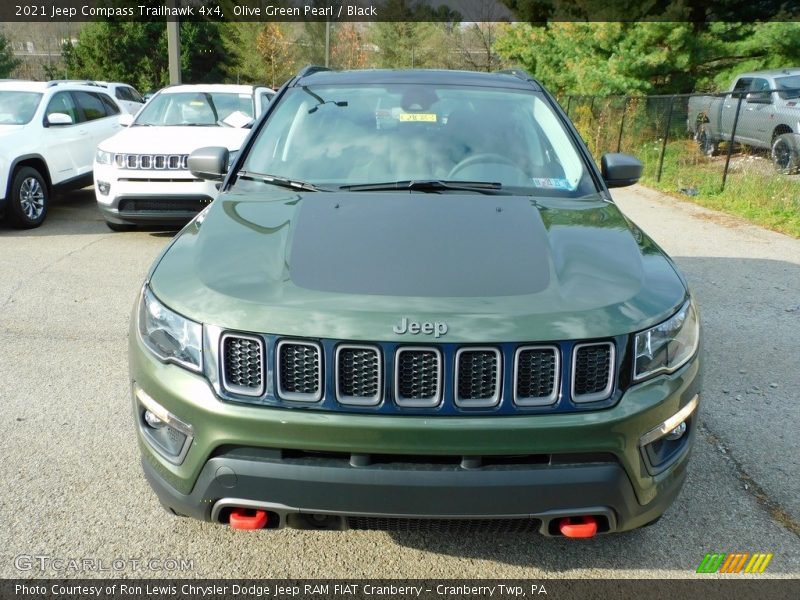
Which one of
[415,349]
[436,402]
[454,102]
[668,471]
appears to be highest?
[454,102]

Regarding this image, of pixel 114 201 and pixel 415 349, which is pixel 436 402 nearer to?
pixel 415 349

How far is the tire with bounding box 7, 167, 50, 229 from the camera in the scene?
866 cm

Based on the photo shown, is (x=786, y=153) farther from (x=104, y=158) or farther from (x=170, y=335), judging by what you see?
(x=170, y=335)

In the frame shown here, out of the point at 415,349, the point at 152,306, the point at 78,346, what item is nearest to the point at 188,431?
the point at 152,306

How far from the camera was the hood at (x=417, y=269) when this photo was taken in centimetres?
215

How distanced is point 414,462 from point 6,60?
154ft

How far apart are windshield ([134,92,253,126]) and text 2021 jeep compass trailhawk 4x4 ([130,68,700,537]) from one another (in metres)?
7.15

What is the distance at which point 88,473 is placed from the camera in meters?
3.24

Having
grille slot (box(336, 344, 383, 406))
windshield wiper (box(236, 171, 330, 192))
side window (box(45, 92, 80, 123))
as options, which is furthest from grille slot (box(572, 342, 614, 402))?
side window (box(45, 92, 80, 123))

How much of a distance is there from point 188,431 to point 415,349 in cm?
75

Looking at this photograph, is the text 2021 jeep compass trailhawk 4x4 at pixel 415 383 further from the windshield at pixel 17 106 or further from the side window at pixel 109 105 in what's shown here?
the side window at pixel 109 105

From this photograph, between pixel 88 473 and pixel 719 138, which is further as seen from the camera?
pixel 719 138

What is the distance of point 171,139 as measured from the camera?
8.22 metres

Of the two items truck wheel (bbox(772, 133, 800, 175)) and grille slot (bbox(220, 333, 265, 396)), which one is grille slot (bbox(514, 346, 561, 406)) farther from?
truck wheel (bbox(772, 133, 800, 175))
